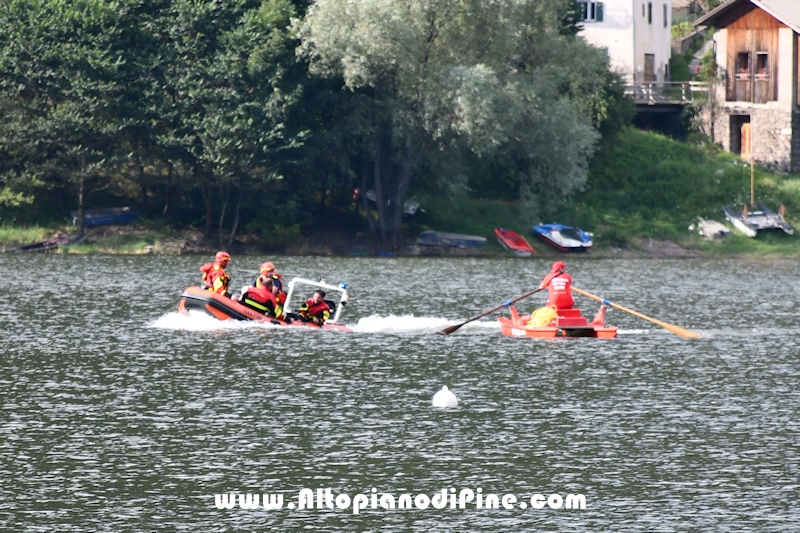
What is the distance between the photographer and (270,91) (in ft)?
202

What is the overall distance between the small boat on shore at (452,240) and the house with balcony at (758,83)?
18.8 meters

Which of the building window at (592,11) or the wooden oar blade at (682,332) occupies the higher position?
the building window at (592,11)

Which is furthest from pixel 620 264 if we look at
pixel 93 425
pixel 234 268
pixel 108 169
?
pixel 93 425

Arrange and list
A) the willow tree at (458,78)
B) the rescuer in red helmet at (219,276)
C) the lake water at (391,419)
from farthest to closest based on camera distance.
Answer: the willow tree at (458,78)
the rescuer in red helmet at (219,276)
the lake water at (391,419)

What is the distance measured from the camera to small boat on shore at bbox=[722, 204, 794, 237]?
6569cm

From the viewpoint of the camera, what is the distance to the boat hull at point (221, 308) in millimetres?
35062

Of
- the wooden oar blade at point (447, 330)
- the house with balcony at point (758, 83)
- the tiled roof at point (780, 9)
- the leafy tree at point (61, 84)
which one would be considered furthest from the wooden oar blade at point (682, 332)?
the tiled roof at point (780, 9)

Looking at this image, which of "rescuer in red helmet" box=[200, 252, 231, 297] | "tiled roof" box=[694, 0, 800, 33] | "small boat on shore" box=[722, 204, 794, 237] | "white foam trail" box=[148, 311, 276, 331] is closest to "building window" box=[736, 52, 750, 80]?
"tiled roof" box=[694, 0, 800, 33]

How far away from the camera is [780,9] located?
242ft

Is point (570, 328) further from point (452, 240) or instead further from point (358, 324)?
point (452, 240)

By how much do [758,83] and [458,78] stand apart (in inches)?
913

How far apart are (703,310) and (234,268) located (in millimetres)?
20507

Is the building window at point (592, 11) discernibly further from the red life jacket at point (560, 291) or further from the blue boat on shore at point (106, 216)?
the red life jacket at point (560, 291)

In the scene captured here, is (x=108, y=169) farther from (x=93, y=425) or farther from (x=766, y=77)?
(x=93, y=425)
